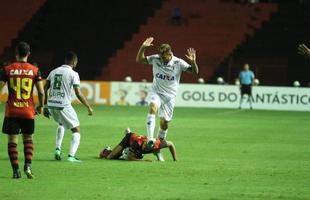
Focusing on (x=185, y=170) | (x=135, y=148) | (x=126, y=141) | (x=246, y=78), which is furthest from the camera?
(x=246, y=78)

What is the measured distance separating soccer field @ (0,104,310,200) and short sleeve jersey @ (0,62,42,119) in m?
1.02

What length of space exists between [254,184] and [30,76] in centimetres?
369

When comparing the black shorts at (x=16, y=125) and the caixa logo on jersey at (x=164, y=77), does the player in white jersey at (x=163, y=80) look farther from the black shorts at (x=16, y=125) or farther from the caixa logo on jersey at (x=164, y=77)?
the black shorts at (x=16, y=125)

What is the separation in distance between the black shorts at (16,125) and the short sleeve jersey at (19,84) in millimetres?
68

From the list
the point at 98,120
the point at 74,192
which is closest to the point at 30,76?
the point at 74,192

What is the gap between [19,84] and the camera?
480 inches

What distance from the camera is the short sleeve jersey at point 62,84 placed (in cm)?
1509

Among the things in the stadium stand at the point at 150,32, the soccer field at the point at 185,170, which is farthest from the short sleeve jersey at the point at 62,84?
the stadium stand at the point at 150,32

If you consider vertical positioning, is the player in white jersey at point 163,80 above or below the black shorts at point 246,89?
above

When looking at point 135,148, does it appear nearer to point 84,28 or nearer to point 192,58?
point 192,58

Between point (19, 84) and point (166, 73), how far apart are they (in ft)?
15.6

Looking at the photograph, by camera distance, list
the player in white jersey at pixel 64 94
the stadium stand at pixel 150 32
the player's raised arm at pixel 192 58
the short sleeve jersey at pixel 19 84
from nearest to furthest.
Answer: the short sleeve jersey at pixel 19 84 → the player in white jersey at pixel 64 94 → the player's raised arm at pixel 192 58 → the stadium stand at pixel 150 32

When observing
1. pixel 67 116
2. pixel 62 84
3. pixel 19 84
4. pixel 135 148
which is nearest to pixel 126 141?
pixel 135 148

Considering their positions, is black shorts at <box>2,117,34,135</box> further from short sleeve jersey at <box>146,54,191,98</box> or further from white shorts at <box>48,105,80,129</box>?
short sleeve jersey at <box>146,54,191,98</box>
